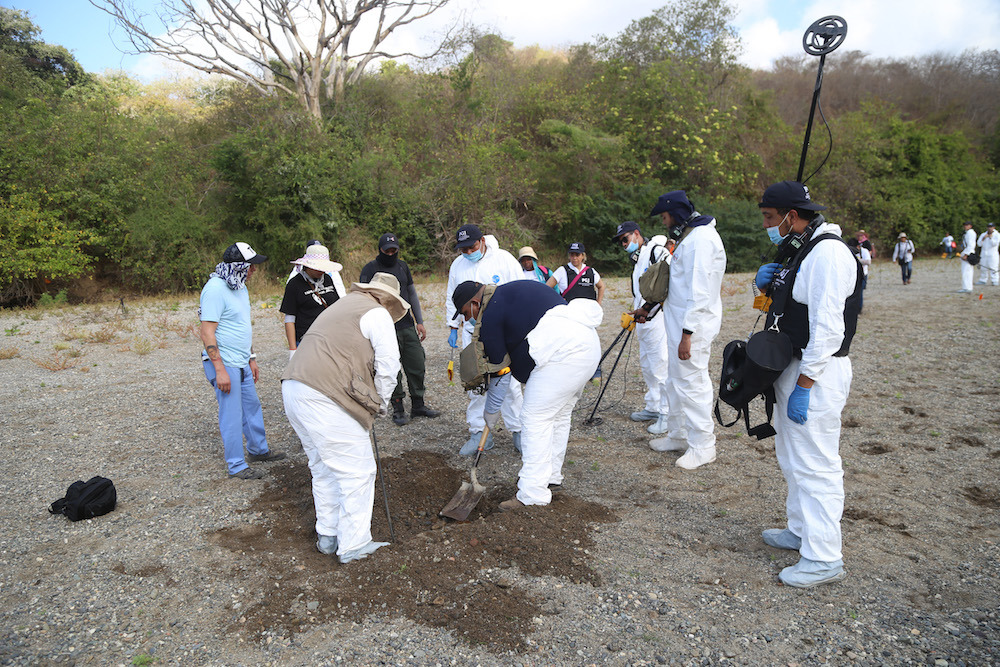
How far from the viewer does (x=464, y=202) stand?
22.8m

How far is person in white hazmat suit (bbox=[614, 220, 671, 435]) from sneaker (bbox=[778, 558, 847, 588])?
2.79m

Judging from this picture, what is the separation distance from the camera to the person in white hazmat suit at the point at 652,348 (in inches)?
251

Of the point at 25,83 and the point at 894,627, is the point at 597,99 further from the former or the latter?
the point at 894,627

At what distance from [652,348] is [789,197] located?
123 inches

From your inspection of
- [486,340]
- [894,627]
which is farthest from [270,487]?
[894,627]

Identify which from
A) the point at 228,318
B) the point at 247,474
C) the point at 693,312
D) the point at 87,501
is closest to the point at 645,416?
the point at 693,312

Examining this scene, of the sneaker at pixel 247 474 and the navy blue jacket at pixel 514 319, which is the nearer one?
the navy blue jacket at pixel 514 319

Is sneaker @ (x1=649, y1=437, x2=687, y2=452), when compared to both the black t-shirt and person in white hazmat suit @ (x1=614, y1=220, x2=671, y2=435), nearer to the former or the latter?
person in white hazmat suit @ (x1=614, y1=220, x2=671, y2=435)

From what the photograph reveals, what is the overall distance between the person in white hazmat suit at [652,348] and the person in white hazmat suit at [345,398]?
332 centimetres

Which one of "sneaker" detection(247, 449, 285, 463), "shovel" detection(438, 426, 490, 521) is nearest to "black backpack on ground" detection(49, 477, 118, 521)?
"sneaker" detection(247, 449, 285, 463)

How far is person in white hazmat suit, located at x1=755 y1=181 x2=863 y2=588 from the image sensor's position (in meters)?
3.31

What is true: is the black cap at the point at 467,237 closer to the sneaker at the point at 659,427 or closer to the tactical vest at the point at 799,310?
the sneaker at the point at 659,427

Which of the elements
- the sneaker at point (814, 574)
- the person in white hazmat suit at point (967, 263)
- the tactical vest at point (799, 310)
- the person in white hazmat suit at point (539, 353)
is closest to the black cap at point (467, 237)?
the person in white hazmat suit at point (539, 353)

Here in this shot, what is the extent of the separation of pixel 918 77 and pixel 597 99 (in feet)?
111
